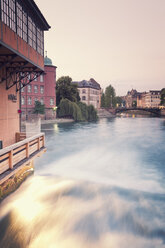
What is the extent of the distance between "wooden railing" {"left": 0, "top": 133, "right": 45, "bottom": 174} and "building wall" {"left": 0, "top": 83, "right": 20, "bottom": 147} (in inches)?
97.9

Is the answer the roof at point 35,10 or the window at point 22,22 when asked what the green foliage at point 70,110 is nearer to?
the roof at point 35,10

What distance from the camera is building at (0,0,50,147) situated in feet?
37.2

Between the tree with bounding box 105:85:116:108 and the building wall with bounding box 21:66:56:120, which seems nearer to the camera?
the building wall with bounding box 21:66:56:120

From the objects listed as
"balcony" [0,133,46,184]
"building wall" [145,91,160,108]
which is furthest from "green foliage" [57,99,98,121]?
"building wall" [145,91,160,108]

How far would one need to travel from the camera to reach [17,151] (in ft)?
34.4

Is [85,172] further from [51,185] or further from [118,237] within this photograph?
[118,237]

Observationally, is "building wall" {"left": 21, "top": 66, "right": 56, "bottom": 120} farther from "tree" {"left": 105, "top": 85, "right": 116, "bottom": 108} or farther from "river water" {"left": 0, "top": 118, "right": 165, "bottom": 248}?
"tree" {"left": 105, "top": 85, "right": 116, "bottom": 108}

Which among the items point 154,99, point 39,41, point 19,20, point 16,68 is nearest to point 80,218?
point 16,68

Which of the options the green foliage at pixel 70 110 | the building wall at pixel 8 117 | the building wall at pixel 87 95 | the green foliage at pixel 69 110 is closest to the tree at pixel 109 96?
the building wall at pixel 87 95

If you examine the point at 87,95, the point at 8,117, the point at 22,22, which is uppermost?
the point at 87,95

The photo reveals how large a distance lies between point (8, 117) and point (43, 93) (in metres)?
51.8

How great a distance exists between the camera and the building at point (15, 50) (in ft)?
37.2

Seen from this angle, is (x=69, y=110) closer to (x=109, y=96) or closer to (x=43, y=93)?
(x=43, y=93)

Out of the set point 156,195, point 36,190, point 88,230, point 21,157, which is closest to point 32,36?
point 21,157
